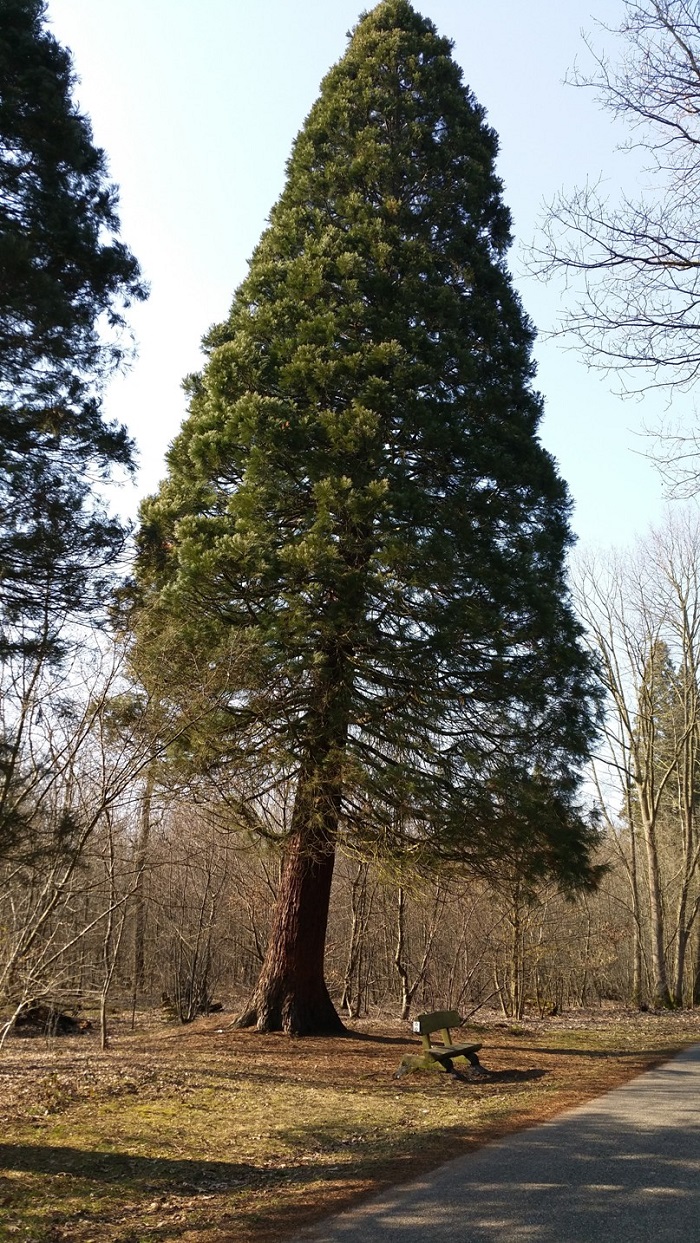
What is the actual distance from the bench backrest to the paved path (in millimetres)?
2403

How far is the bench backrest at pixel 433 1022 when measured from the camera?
920 cm

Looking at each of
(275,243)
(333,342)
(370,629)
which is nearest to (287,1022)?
(370,629)

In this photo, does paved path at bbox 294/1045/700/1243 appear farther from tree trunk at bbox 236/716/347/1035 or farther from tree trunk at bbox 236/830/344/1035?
tree trunk at bbox 236/830/344/1035

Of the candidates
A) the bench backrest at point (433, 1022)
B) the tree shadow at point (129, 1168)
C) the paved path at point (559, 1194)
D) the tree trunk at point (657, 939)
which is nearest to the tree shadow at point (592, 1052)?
the bench backrest at point (433, 1022)

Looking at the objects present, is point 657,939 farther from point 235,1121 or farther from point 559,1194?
point 559,1194

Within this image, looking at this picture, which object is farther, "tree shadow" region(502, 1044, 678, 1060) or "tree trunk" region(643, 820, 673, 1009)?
"tree trunk" region(643, 820, 673, 1009)

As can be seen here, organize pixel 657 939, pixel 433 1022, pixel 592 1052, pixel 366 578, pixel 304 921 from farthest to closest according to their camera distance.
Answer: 1. pixel 657 939
2. pixel 304 921
3. pixel 592 1052
4. pixel 366 578
5. pixel 433 1022

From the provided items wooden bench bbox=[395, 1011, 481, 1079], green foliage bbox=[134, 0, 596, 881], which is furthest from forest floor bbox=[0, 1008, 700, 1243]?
green foliage bbox=[134, 0, 596, 881]

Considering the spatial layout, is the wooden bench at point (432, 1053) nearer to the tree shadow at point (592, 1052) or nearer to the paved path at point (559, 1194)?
the tree shadow at point (592, 1052)

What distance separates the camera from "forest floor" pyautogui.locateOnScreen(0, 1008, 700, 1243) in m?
4.89

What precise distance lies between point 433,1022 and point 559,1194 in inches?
178

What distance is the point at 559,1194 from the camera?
196 inches

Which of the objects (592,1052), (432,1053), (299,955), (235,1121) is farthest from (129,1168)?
(592,1052)

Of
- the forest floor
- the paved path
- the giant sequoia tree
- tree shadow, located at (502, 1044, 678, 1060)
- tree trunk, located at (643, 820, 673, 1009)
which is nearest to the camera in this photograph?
the paved path
